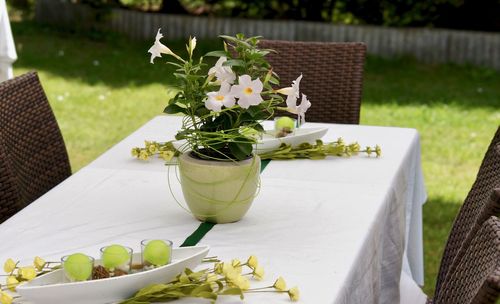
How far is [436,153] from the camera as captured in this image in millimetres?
5891

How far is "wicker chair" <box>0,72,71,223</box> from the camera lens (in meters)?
3.12

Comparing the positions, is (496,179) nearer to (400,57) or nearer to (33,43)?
(400,57)

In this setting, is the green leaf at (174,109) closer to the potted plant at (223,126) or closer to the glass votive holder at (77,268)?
the potted plant at (223,126)

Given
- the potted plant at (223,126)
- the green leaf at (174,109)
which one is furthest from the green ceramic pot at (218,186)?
the green leaf at (174,109)

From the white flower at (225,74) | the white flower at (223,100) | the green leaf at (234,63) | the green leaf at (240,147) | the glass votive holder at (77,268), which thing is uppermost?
the green leaf at (234,63)

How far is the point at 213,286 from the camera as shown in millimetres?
2059

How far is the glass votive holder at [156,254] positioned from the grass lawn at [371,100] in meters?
2.53

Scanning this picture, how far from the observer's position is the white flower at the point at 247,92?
2.26m

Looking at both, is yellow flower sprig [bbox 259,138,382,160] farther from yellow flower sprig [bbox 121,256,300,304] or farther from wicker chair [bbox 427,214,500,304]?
yellow flower sprig [bbox 121,256,300,304]

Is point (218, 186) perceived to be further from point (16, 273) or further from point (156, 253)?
point (16, 273)

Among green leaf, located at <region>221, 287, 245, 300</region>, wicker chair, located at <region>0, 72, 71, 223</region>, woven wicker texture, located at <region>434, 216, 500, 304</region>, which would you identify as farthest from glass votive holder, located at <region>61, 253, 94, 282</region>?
wicker chair, located at <region>0, 72, 71, 223</region>

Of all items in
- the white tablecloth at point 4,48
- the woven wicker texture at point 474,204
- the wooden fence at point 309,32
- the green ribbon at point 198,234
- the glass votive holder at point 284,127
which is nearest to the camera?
the green ribbon at point 198,234

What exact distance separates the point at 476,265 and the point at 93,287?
76 cm

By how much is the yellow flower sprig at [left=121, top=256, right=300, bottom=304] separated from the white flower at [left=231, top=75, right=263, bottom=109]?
0.35 m
